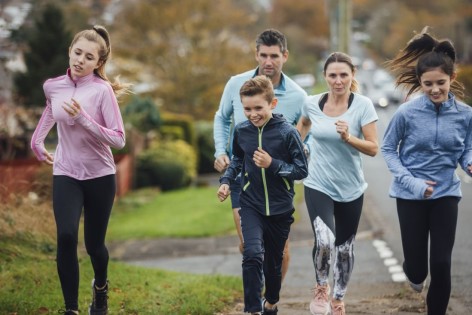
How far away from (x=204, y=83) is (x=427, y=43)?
3423 cm

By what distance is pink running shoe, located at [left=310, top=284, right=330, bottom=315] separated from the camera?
656cm

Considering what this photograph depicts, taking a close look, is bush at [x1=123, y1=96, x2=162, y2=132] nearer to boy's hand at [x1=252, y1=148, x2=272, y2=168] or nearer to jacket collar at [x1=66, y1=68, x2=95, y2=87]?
jacket collar at [x1=66, y1=68, x2=95, y2=87]

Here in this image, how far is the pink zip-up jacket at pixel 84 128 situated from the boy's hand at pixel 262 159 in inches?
37.4

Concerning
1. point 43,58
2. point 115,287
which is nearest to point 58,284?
point 115,287

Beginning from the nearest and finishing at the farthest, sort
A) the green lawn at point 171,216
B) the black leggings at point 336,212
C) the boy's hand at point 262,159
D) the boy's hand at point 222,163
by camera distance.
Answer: the boy's hand at point 262,159 < the black leggings at point 336,212 < the boy's hand at point 222,163 < the green lawn at point 171,216

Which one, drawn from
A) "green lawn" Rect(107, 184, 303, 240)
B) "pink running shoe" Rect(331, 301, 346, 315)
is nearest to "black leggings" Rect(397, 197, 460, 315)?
Result: "pink running shoe" Rect(331, 301, 346, 315)

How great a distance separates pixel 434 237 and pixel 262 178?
3.98ft

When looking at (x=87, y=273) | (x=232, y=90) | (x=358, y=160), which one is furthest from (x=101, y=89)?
(x=87, y=273)

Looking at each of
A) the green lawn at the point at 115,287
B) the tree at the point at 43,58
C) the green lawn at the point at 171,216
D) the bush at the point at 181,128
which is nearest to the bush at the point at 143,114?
the bush at the point at 181,128

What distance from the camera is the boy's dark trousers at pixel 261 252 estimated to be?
606 centimetres

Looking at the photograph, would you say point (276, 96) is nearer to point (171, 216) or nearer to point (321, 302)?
point (321, 302)

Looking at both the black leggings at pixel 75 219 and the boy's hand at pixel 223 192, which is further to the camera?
the boy's hand at pixel 223 192

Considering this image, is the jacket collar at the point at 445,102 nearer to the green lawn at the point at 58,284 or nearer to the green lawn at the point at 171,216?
the green lawn at the point at 58,284

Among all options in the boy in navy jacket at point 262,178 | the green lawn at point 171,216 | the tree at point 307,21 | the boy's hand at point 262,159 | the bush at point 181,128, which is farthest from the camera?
the tree at point 307,21
